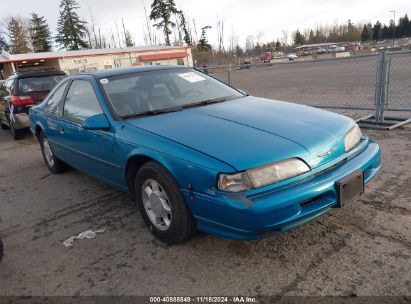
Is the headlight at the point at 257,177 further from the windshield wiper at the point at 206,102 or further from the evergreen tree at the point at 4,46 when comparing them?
the evergreen tree at the point at 4,46

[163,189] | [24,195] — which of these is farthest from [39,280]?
[24,195]

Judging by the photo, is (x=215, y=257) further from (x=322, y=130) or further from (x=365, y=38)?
(x=365, y=38)

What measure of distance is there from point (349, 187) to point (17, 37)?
7019cm

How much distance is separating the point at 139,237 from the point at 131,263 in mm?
423

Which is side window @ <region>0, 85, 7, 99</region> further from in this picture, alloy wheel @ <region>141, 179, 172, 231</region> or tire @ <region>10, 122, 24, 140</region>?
alloy wheel @ <region>141, 179, 172, 231</region>

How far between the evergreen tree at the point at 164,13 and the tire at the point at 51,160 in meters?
62.0

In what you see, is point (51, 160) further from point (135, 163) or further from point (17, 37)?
point (17, 37)

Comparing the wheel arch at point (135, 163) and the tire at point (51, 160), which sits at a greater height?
the wheel arch at point (135, 163)

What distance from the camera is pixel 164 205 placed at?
115 inches

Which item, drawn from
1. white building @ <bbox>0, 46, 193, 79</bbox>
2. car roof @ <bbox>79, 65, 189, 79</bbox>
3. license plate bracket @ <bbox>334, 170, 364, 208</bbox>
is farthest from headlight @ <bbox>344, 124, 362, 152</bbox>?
white building @ <bbox>0, 46, 193, 79</bbox>

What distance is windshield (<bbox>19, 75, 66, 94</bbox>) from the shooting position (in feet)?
26.8

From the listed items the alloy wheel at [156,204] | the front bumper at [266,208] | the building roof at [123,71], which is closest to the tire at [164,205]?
the alloy wheel at [156,204]

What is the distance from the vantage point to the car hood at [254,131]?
8.20 feet

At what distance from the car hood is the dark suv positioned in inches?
233
